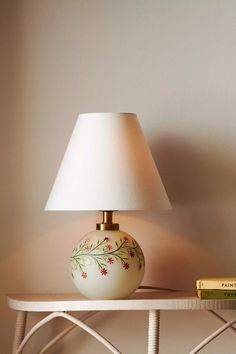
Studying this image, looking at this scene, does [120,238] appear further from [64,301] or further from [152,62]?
[152,62]

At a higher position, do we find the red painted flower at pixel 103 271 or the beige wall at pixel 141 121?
the beige wall at pixel 141 121

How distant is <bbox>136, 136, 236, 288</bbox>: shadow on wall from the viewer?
7.65 feet

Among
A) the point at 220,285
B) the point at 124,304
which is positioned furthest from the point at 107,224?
the point at 220,285

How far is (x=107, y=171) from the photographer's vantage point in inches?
79.9

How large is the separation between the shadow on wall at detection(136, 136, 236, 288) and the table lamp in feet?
0.85

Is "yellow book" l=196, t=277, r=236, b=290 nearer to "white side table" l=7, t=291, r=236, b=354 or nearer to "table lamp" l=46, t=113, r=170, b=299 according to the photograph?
"white side table" l=7, t=291, r=236, b=354

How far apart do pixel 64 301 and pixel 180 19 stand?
2.95ft

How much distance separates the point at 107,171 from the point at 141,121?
0.37m

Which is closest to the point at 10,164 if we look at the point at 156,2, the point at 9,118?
the point at 9,118

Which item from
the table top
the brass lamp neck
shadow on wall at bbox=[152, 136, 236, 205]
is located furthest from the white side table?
shadow on wall at bbox=[152, 136, 236, 205]

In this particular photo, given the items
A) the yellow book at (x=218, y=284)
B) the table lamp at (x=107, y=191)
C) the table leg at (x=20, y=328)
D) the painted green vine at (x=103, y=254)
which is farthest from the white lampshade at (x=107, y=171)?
the table leg at (x=20, y=328)

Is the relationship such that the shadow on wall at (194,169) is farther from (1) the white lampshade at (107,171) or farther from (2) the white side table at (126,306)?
(2) the white side table at (126,306)

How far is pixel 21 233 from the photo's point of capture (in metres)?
2.35

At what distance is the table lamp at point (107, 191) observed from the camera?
202 cm
